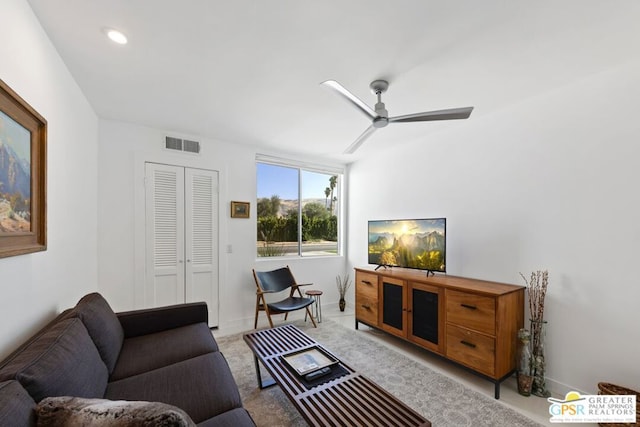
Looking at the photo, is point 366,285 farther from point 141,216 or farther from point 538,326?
point 141,216

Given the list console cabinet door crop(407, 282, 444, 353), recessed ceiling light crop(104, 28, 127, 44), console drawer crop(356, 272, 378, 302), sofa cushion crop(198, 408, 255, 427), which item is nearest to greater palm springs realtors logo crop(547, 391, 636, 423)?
console cabinet door crop(407, 282, 444, 353)

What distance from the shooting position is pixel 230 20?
1.57 meters

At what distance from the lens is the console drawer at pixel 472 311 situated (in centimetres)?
222

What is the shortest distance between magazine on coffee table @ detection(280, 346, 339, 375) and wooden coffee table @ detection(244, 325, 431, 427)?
0.14 ft

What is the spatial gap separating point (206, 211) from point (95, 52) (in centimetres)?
201

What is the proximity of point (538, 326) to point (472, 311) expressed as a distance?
53 cm

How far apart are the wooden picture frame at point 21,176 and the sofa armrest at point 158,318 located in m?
0.93

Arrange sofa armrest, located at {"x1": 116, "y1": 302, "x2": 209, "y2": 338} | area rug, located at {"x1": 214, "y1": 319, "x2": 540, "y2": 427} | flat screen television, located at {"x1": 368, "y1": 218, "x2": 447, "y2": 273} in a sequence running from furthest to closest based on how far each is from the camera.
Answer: flat screen television, located at {"x1": 368, "y1": 218, "x2": 447, "y2": 273}
sofa armrest, located at {"x1": 116, "y1": 302, "x2": 209, "y2": 338}
area rug, located at {"x1": 214, "y1": 319, "x2": 540, "y2": 427}

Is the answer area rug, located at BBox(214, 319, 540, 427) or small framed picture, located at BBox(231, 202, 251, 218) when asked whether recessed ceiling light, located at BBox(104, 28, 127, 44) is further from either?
area rug, located at BBox(214, 319, 540, 427)

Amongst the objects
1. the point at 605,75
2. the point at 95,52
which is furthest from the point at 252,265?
the point at 605,75

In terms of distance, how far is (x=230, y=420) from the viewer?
1212mm

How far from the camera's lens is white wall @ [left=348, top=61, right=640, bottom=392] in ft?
6.44

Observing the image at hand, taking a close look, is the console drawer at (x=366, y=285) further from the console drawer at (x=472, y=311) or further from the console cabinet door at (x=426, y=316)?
the console drawer at (x=472, y=311)

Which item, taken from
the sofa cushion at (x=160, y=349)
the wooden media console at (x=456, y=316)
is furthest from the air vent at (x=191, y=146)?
the wooden media console at (x=456, y=316)
